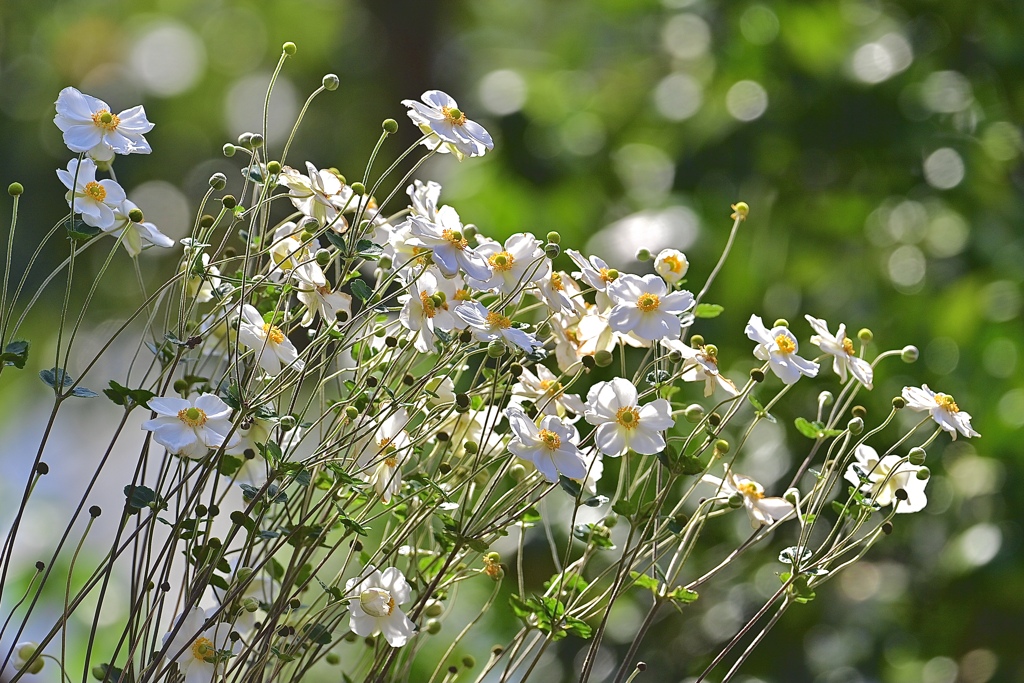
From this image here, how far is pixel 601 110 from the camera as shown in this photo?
8.54 feet

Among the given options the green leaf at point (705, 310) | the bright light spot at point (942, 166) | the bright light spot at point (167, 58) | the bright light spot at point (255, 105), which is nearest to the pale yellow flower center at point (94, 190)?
the green leaf at point (705, 310)

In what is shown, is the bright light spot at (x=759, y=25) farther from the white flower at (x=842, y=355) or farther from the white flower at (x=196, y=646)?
the white flower at (x=196, y=646)

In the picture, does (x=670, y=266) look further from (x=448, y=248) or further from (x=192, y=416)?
(x=192, y=416)

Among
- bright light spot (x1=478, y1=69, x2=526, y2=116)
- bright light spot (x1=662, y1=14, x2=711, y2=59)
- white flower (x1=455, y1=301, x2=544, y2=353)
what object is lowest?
white flower (x1=455, y1=301, x2=544, y2=353)

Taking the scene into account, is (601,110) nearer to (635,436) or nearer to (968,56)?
(968,56)

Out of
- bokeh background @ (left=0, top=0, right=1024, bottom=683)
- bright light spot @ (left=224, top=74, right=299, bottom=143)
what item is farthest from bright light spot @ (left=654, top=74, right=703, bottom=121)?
bright light spot @ (left=224, top=74, right=299, bottom=143)

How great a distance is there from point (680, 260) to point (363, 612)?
275 millimetres

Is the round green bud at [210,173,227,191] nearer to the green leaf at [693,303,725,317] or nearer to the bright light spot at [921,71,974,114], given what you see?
the green leaf at [693,303,725,317]

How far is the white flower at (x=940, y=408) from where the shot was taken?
1.82 ft

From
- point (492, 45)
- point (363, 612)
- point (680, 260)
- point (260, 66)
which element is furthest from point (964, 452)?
point (260, 66)

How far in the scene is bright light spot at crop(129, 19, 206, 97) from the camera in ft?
15.7

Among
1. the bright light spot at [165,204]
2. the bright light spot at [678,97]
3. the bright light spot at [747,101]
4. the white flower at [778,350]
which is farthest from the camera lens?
the bright light spot at [165,204]

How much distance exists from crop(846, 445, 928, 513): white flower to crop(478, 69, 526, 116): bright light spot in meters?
2.04

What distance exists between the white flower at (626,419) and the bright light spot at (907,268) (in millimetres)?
1747
